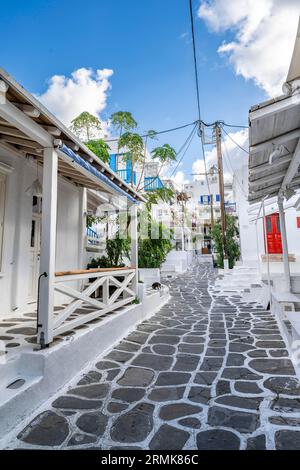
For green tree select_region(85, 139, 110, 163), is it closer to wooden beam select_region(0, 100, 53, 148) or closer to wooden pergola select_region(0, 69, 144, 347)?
wooden pergola select_region(0, 69, 144, 347)

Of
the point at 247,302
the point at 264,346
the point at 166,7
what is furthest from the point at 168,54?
the point at 264,346

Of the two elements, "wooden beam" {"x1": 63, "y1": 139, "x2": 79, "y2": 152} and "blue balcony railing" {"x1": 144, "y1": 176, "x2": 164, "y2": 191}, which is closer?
"wooden beam" {"x1": 63, "y1": 139, "x2": 79, "y2": 152}

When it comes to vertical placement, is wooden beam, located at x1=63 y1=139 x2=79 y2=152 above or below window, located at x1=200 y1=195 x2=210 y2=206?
below

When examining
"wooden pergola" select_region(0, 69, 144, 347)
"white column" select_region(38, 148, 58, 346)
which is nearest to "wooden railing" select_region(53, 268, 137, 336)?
"wooden pergola" select_region(0, 69, 144, 347)

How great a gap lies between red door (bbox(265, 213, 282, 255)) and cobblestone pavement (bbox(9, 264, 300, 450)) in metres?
11.8

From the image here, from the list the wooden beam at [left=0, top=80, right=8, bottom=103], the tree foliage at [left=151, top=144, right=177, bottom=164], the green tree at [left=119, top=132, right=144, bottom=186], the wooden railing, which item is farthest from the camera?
the tree foliage at [left=151, top=144, right=177, bottom=164]


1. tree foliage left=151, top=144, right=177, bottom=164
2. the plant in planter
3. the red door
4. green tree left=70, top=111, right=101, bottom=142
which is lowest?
the plant in planter

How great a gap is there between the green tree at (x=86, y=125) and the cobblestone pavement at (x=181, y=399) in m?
9.56

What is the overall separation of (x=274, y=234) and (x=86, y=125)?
12802 mm

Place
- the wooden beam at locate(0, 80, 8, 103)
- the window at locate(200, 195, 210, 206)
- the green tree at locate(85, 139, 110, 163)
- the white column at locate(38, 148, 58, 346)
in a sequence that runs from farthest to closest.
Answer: the window at locate(200, 195, 210, 206)
the green tree at locate(85, 139, 110, 163)
the white column at locate(38, 148, 58, 346)
the wooden beam at locate(0, 80, 8, 103)

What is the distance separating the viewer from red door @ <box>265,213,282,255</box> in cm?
1602

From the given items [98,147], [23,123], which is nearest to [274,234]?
[98,147]

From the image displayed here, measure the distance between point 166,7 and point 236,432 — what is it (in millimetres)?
9695

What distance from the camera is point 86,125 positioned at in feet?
38.0
